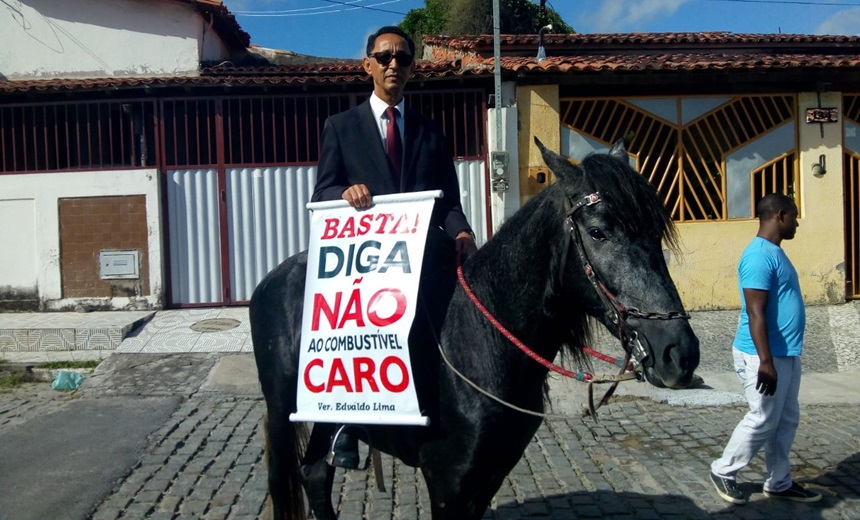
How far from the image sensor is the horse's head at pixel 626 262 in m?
2.22

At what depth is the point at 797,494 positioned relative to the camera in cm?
457

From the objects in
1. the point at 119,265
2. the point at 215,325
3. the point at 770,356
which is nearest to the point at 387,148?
the point at 770,356

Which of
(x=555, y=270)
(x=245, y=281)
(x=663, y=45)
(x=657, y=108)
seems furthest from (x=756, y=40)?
(x=555, y=270)

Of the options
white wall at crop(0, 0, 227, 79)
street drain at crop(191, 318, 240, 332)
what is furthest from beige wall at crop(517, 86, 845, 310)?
white wall at crop(0, 0, 227, 79)

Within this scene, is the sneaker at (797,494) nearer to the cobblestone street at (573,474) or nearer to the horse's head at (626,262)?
the cobblestone street at (573,474)

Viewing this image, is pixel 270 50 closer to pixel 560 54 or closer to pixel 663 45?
pixel 560 54

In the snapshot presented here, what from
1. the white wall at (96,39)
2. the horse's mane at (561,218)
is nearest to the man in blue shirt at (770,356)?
the horse's mane at (561,218)

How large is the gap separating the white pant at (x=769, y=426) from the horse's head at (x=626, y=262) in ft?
7.84

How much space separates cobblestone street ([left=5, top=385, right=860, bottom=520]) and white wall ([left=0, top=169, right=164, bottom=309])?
421 centimetres

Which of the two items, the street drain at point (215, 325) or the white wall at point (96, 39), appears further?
the white wall at point (96, 39)

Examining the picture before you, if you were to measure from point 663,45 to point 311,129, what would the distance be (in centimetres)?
830

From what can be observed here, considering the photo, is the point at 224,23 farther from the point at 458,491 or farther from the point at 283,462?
the point at 458,491

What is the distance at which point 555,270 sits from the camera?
8.59 feet

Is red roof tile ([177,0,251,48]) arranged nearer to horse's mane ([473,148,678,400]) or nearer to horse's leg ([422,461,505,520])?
horse's mane ([473,148,678,400])
